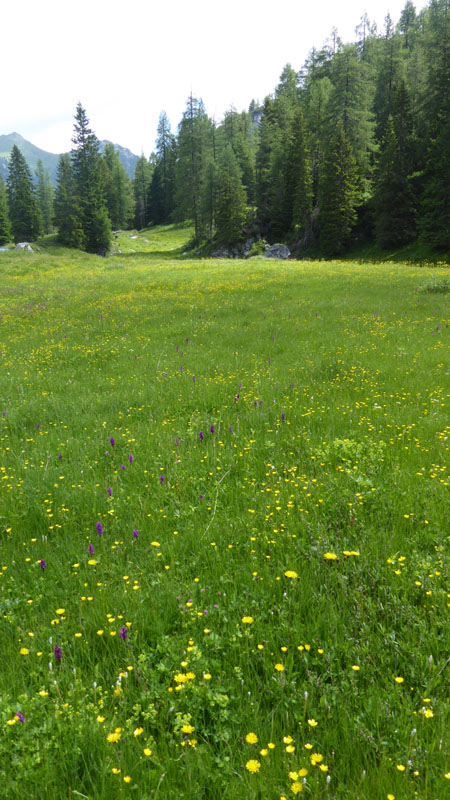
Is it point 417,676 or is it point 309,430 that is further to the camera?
point 309,430

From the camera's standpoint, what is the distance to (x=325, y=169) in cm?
4772

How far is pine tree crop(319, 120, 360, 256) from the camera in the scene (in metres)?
46.5

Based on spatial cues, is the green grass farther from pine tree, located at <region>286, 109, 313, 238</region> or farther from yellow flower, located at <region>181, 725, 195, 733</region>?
pine tree, located at <region>286, 109, 313, 238</region>

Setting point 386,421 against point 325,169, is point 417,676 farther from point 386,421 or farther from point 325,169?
point 325,169

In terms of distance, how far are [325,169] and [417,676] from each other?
54987mm

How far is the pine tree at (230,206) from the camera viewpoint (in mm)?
56625

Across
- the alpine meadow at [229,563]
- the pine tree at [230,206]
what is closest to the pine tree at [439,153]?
the pine tree at [230,206]

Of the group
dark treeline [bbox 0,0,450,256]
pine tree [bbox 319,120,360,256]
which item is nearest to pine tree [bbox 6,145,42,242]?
dark treeline [bbox 0,0,450,256]

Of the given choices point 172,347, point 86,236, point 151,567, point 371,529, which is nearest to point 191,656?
point 151,567

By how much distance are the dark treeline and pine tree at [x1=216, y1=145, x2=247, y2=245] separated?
0.15 metres

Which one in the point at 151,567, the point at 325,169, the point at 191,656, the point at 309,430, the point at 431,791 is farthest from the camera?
the point at 325,169

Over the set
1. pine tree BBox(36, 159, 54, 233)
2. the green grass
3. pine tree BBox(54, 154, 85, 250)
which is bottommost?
the green grass

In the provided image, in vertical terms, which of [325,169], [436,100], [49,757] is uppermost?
[436,100]

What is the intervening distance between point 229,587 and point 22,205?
87610 millimetres
